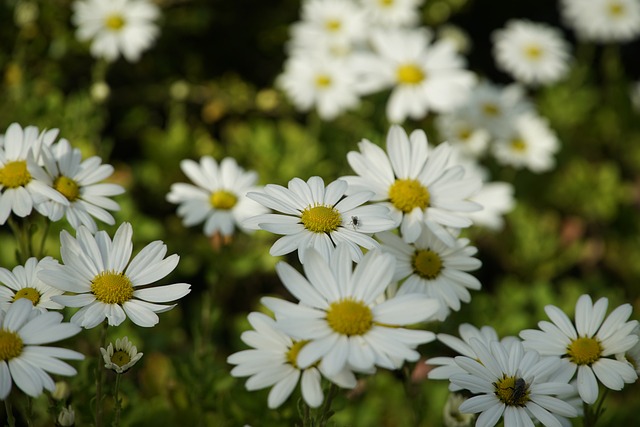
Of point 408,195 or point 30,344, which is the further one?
point 408,195

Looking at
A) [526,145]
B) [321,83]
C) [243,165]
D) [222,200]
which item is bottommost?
[243,165]

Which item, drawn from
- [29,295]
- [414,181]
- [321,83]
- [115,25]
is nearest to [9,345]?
[29,295]

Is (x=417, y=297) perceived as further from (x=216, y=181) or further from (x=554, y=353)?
(x=216, y=181)

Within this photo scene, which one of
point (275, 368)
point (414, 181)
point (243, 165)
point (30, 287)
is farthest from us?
point (243, 165)

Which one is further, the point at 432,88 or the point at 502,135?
the point at 502,135

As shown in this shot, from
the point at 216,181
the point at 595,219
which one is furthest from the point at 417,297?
the point at 595,219

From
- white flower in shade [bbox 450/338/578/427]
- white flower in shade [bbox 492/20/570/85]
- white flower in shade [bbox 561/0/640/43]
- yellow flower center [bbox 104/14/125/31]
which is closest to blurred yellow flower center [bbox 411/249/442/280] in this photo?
white flower in shade [bbox 450/338/578/427]

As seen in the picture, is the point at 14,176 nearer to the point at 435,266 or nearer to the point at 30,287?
the point at 30,287
